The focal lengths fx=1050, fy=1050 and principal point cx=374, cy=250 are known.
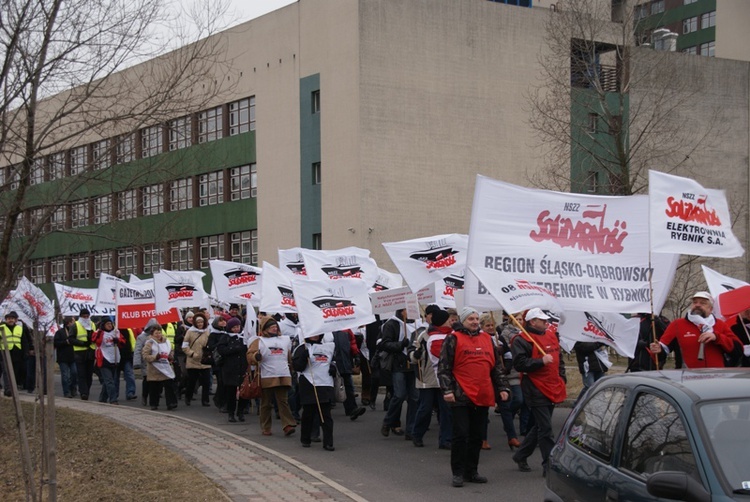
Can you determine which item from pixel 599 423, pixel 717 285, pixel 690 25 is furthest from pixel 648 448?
pixel 690 25

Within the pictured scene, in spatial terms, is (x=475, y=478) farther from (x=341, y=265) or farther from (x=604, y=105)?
(x=604, y=105)

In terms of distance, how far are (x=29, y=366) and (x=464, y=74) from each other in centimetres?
2358

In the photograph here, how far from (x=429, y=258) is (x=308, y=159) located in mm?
25894

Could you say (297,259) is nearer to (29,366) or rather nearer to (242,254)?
(29,366)

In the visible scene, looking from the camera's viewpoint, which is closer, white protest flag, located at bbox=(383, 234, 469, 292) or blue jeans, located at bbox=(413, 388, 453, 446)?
blue jeans, located at bbox=(413, 388, 453, 446)

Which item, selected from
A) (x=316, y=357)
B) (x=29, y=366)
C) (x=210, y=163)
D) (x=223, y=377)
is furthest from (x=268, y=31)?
(x=316, y=357)

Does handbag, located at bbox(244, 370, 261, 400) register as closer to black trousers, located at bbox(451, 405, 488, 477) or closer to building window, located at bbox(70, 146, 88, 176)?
building window, located at bbox(70, 146, 88, 176)

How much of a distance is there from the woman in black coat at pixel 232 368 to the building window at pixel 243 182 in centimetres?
2917

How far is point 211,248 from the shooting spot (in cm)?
4894

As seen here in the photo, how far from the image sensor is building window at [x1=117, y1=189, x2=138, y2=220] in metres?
14.4

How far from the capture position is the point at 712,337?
1199cm

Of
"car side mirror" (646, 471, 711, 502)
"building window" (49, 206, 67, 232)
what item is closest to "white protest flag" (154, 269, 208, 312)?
"building window" (49, 206, 67, 232)

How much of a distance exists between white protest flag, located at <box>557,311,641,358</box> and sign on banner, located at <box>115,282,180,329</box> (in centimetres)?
1094

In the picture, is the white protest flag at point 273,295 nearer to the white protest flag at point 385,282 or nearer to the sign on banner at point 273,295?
the sign on banner at point 273,295
